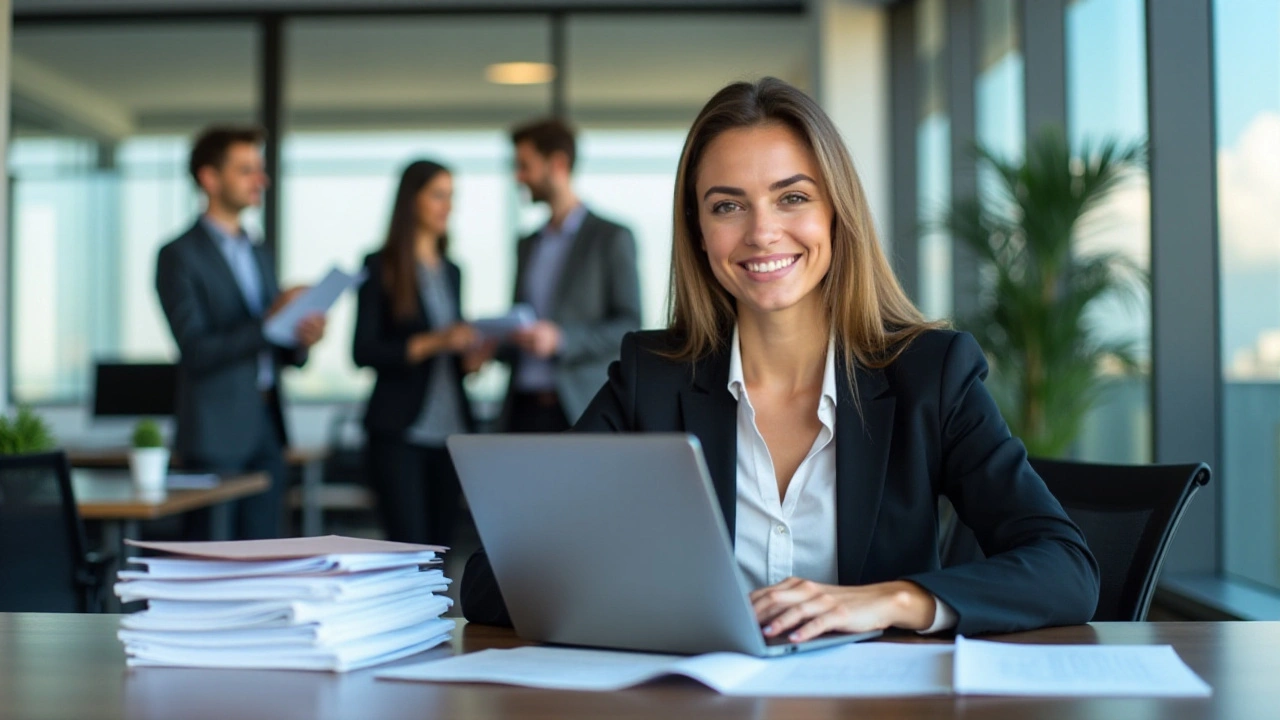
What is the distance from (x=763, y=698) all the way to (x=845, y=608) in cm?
29

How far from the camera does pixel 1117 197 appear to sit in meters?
4.37

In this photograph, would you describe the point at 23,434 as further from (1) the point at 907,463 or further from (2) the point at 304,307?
(1) the point at 907,463

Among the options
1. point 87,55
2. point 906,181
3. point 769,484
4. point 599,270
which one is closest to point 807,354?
point 769,484

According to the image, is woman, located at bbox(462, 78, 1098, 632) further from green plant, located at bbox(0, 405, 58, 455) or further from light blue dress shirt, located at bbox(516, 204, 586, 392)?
light blue dress shirt, located at bbox(516, 204, 586, 392)

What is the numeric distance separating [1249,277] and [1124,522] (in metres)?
1.98

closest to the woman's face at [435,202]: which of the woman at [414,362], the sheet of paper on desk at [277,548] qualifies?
the woman at [414,362]

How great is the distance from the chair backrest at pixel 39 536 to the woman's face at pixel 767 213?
1977 mm

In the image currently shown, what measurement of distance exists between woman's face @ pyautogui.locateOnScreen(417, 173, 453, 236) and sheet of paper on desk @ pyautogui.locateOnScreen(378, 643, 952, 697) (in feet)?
11.6

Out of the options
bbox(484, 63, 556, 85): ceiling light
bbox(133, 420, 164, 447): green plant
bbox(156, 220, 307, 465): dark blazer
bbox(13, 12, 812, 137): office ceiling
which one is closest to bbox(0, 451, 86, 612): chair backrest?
bbox(133, 420, 164, 447): green plant

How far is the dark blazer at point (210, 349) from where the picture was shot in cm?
447

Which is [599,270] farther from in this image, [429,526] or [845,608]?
[845,608]

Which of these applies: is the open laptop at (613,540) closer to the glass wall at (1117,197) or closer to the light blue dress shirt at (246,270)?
the glass wall at (1117,197)

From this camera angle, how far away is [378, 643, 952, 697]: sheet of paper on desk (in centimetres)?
122

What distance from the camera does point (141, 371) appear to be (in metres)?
7.46
